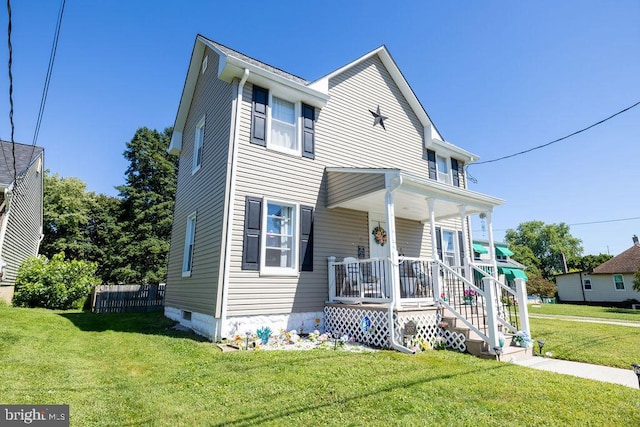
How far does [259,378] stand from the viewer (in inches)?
Answer: 177

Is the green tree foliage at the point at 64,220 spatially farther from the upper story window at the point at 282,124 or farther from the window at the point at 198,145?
the upper story window at the point at 282,124

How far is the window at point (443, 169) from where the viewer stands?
41.0 feet

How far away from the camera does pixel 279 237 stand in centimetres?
812

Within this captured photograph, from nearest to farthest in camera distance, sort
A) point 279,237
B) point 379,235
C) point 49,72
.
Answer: point 49,72 → point 279,237 → point 379,235

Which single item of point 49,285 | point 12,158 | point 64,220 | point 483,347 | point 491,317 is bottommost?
point 483,347

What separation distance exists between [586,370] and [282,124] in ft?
26.4

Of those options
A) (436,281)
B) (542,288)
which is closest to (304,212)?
(436,281)

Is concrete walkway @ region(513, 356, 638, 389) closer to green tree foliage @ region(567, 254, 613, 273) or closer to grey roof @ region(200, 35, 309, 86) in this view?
grey roof @ region(200, 35, 309, 86)

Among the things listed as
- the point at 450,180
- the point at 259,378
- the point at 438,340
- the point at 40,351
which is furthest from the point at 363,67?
the point at 40,351

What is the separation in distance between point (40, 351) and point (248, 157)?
5269mm

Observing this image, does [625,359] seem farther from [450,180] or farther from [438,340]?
[450,180]

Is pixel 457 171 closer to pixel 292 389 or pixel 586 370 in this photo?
pixel 586 370

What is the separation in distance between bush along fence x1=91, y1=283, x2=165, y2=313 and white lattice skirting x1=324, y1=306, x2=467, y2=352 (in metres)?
10.7

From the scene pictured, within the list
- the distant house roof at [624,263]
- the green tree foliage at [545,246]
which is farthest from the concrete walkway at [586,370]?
the green tree foliage at [545,246]
